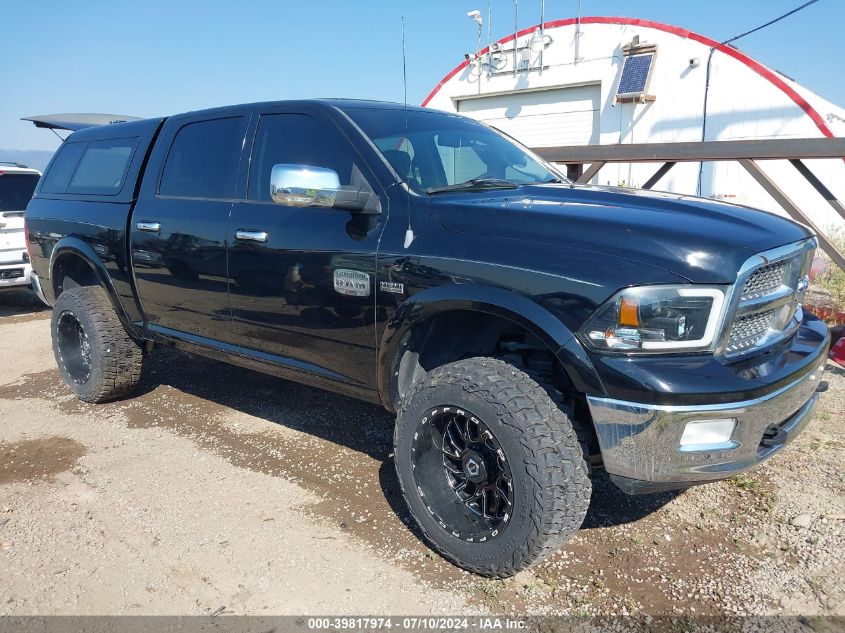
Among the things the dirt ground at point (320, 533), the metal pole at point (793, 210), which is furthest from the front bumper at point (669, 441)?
the metal pole at point (793, 210)

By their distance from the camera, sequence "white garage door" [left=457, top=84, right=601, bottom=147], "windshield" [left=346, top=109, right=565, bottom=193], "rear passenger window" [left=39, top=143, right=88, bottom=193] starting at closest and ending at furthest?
"windshield" [left=346, top=109, right=565, bottom=193]
"rear passenger window" [left=39, top=143, right=88, bottom=193]
"white garage door" [left=457, top=84, right=601, bottom=147]

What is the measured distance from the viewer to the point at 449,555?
2766 mm

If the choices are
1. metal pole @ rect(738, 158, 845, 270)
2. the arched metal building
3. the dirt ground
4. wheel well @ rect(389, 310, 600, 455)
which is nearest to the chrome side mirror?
wheel well @ rect(389, 310, 600, 455)

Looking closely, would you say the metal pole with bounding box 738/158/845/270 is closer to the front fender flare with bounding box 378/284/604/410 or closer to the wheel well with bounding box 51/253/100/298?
the front fender flare with bounding box 378/284/604/410

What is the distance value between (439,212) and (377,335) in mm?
627

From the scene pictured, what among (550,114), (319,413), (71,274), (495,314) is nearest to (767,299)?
(495,314)

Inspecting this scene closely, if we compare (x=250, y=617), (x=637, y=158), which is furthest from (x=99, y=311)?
(x=637, y=158)

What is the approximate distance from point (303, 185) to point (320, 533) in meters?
1.61

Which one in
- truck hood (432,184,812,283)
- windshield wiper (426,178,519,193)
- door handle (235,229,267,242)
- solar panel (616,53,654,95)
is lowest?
door handle (235,229,267,242)

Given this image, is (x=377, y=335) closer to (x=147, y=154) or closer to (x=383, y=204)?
(x=383, y=204)

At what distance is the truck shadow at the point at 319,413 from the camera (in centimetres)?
329

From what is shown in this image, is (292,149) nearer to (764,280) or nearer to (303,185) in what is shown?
(303,185)

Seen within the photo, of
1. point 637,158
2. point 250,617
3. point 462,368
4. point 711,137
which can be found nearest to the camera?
Result: point 250,617

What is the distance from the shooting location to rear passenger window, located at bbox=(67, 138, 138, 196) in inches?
177
